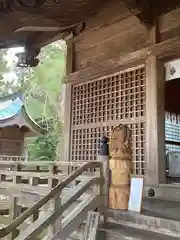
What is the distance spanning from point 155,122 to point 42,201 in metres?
2.78

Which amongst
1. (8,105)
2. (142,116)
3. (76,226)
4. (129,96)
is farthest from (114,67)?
(8,105)

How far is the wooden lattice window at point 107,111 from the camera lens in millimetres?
6277

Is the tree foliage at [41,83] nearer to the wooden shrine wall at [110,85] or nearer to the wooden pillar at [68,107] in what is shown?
the wooden pillar at [68,107]

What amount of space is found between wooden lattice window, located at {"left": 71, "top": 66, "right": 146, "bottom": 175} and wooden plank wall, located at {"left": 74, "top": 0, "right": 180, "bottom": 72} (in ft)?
1.68

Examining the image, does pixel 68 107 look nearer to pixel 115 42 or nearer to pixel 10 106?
pixel 115 42

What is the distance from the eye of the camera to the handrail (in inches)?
134

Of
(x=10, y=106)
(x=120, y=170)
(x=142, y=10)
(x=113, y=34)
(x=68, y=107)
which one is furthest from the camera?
(x=10, y=106)

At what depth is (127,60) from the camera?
6.49 metres

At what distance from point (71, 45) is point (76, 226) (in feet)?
17.1

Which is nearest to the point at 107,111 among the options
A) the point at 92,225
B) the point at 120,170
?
the point at 120,170

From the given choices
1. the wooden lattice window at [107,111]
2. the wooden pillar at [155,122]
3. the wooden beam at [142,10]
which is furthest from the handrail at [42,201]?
the wooden beam at [142,10]

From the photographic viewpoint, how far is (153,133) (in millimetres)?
5844

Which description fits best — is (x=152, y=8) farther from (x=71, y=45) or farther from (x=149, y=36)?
(x=71, y=45)

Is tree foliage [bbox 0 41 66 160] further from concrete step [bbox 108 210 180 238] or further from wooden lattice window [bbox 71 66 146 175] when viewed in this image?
concrete step [bbox 108 210 180 238]
